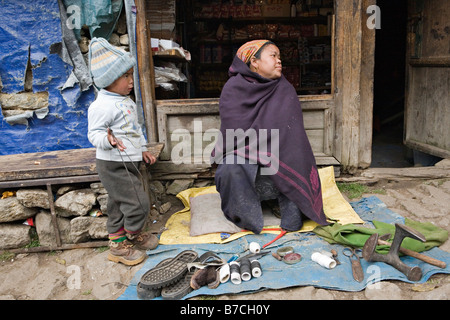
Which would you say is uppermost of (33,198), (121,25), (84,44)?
(121,25)

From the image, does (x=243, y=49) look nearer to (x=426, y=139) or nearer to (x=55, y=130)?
(x=55, y=130)

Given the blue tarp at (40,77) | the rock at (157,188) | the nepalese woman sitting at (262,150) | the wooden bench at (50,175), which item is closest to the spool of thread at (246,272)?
the nepalese woman sitting at (262,150)

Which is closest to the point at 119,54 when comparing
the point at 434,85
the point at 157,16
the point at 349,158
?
the point at 157,16

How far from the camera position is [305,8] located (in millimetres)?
7219

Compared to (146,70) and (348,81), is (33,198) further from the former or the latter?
(348,81)

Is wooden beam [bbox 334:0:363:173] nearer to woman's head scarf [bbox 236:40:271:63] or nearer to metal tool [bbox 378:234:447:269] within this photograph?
woman's head scarf [bbox 236:40:271:63]

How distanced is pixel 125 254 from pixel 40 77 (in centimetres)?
206

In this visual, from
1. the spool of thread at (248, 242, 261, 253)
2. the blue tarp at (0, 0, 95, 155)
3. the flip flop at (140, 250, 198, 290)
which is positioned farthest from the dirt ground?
the blue tarp at (0, 0, 95, 155)

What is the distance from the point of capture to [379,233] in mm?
3031

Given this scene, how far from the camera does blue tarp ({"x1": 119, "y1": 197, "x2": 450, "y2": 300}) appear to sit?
2537mm

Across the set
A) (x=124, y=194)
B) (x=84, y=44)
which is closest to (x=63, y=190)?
(x=124, y=194)

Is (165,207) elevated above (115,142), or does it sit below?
below

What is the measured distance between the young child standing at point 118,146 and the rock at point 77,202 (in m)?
0.40

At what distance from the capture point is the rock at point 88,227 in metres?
3.33
